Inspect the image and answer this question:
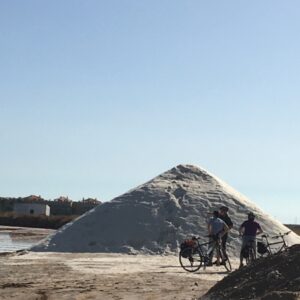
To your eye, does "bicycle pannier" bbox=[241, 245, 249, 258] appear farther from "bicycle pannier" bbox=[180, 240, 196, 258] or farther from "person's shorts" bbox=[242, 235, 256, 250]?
"bicycle pannier" bbox=[180, 240, 196, 258]

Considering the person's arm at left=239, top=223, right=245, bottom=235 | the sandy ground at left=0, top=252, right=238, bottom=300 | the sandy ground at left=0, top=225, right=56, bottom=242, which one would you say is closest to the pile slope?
the sandy ground at left=0, top=252, right=238, bottom=300

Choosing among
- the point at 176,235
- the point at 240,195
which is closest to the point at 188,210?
the point at 176,235

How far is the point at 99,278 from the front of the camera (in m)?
13.9

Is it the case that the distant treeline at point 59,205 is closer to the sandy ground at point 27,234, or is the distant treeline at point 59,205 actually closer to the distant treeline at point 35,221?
the distant treeline at point 35,221

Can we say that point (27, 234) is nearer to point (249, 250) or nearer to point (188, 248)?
point (188, 248)

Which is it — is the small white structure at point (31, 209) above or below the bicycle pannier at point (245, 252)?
above

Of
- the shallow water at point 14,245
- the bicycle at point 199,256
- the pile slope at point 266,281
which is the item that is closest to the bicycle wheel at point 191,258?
the bicycle at point 199,256

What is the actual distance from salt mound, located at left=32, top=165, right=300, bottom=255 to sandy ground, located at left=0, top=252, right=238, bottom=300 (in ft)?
5.62

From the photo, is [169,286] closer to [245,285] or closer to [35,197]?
[245,285]

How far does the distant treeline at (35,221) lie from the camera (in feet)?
187

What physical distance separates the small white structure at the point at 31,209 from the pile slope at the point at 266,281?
61924mm

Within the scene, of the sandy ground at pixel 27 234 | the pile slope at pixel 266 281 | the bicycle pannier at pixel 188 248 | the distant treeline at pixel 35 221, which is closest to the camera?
the pile slope at pixel 266 281

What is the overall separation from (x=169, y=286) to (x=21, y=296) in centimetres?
283

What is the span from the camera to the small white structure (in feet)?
236
